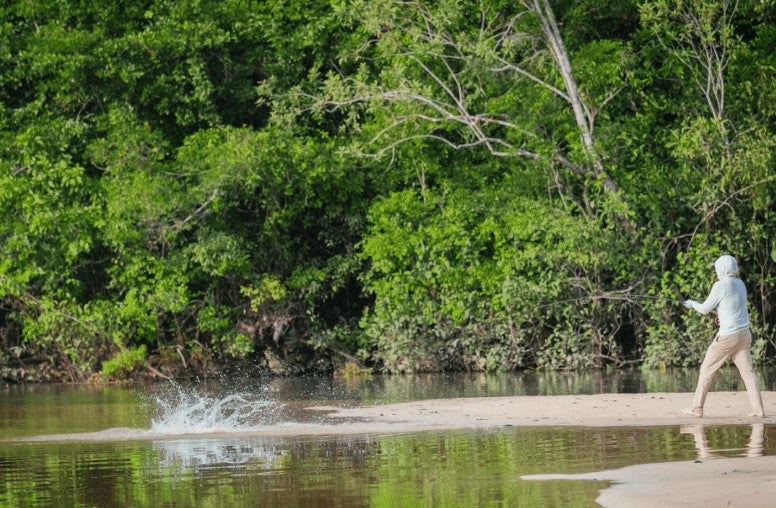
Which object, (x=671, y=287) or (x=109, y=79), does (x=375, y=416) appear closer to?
(x=671, y=287)

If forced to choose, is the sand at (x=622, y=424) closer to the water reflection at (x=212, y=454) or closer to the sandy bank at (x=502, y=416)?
the sandy bank at (x=502, y=416)

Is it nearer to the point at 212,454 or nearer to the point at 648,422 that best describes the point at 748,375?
the point at 648,422

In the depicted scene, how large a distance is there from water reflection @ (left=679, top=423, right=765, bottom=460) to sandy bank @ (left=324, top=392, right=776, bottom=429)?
0.58m

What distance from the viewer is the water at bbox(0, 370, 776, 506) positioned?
34.1 feet

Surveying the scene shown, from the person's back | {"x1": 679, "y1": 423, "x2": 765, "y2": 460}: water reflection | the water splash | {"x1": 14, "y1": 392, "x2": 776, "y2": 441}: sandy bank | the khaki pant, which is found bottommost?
{"x1": 679, "y1": 423, "x2": 765, "y2": 460}: water reflection

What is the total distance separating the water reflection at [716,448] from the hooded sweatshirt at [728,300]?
1.41 m

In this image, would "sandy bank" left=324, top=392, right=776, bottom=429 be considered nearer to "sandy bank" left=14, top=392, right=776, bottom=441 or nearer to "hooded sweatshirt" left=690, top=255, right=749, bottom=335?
"sandy bank" left=14, top=392, right=776, bottom=441

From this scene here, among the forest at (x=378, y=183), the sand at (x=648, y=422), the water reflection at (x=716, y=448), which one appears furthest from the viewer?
the forest at (x=378, y=183)

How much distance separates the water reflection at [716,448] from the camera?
1182 centimetres

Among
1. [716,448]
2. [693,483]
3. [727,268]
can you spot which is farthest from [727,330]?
[693,483]

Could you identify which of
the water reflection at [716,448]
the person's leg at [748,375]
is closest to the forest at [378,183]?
the person's leg at [748,375]

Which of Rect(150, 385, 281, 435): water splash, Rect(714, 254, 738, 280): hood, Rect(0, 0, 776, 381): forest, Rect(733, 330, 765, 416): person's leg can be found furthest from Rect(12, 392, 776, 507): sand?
Rect(0, 0, 776, 381): forest

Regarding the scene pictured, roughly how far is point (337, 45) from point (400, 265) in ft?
17.8

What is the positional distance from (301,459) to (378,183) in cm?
1651
